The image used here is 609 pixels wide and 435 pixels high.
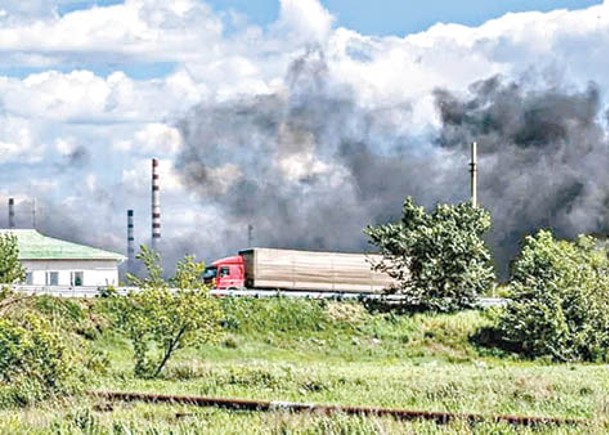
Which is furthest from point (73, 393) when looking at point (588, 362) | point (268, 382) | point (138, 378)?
point (588, 362)

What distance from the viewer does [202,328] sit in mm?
36094

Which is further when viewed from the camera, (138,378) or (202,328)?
(202,328)

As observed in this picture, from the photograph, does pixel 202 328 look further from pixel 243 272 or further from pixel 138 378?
pixel 243 272

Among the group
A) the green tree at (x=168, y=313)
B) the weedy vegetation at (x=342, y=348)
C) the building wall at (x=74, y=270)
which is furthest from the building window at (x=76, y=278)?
the green tree at (x=168, y=313)

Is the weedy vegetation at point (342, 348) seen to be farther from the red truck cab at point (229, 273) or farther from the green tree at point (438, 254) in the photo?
the red truck cab at point (229, 273)

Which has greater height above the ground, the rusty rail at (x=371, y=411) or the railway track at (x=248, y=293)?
the rusty rail at (x=371, y=411)

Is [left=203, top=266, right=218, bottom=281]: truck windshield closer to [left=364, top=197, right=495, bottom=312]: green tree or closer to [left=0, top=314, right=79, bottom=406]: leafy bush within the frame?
[left=364, top=197, right=495, bottom=312]: green tree

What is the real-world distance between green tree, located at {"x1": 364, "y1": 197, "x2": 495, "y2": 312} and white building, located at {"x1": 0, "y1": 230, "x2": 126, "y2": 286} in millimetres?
17458

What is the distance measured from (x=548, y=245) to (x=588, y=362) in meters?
7.42

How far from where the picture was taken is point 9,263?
5972cm

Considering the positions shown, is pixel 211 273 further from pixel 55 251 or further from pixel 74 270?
pixel 55 251

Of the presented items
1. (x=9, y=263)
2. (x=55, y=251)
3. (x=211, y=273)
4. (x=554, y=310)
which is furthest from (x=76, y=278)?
(x=554, y=310)

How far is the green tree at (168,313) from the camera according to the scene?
35406 millimetres

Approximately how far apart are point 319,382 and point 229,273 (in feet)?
132
